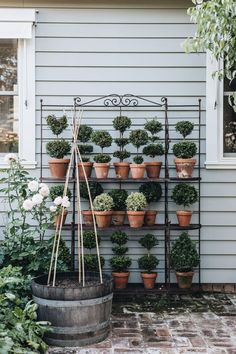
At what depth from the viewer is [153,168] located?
5266 mm

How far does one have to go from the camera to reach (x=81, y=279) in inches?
174

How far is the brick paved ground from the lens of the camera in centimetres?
387

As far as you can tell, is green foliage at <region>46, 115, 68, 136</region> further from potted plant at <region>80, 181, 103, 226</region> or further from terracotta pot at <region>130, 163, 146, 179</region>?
terracotta pot at <region>130, 163, 146, 179</region>

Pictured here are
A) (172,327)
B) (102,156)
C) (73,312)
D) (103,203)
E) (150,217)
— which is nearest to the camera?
(73,312)

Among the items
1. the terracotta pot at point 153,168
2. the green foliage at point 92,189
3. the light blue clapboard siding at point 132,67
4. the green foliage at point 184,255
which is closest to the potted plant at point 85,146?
the green foliage at point 92,189

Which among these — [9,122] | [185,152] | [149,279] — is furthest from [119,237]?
[9,122]

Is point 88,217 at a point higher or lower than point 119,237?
higher

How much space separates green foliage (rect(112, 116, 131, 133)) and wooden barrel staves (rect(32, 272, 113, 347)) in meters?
1.82

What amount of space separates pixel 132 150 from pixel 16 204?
53.9 inches

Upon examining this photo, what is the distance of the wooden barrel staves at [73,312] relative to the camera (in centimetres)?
389

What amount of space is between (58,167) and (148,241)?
1.21 metres

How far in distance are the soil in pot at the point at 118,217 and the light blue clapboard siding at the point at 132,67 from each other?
245mm

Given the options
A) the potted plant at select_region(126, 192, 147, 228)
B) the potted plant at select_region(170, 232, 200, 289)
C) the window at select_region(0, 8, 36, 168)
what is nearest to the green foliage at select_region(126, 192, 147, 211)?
the potted plant at select_region(126, 192, 147, 228)

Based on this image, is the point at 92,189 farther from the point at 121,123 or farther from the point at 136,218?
the point at 121,123
